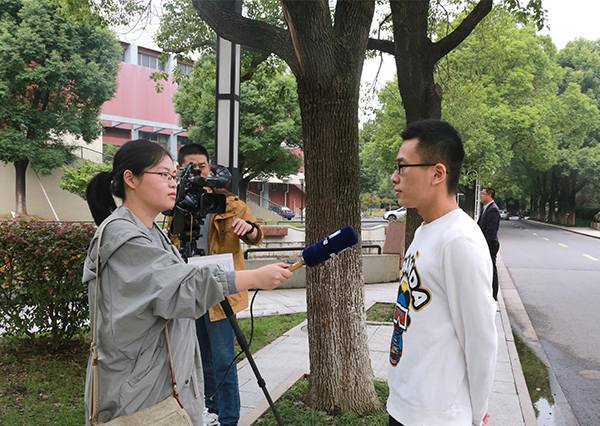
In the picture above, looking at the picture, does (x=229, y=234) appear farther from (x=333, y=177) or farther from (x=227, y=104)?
(x=227, y=104)

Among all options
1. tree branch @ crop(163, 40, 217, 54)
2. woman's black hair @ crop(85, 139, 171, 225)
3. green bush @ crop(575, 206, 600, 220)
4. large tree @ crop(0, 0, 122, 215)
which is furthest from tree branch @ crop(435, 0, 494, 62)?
green bush @ crop(575, 206, 600, 220)

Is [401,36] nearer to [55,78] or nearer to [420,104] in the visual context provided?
[420,104]

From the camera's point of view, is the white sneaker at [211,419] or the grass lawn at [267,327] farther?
the grass lawn at [267,327]

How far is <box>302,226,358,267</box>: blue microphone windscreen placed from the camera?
1862mm

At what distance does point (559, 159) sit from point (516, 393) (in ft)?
108

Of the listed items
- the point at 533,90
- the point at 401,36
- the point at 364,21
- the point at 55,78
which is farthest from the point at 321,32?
the point at 533,90

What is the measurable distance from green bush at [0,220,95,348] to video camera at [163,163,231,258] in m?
2.18

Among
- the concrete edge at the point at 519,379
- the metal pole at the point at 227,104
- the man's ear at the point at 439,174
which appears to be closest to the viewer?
the man's ear at the point at 439,174

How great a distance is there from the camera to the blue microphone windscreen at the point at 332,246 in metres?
1.86

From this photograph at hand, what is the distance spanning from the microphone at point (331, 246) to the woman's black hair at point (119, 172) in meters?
0.78

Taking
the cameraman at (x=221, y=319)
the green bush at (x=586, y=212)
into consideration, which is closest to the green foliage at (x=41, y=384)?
the cameraman at (x=221, y=319)

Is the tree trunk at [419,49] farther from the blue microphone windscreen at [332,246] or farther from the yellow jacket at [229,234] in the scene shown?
the blue microphone windscreen at [332,246]

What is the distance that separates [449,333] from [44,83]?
26009mm

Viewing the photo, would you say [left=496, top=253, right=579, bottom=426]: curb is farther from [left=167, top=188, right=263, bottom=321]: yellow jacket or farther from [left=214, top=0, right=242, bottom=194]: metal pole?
[left=214, top=0, right=242, bottom=194]: metal pole
